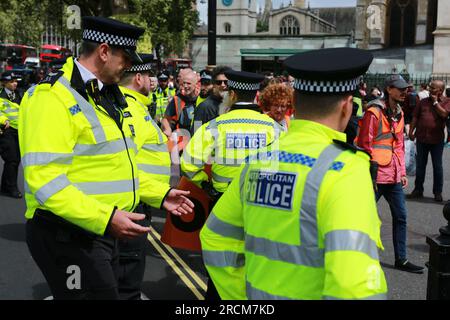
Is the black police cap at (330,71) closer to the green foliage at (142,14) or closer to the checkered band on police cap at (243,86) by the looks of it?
the checkered band on police cap at (243,86)

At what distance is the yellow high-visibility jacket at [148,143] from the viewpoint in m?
4.75

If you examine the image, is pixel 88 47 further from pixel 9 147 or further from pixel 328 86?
pixel 9 147

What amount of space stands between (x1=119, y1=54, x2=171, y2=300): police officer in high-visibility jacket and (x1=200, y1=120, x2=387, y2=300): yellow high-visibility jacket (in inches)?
53.8

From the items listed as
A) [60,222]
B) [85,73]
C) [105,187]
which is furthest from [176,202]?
[85,73]

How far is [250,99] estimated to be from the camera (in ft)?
16.2

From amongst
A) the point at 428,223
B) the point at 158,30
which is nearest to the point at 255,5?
the point at 158,30

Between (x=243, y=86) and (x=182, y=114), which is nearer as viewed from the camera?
(x=243, y=86)

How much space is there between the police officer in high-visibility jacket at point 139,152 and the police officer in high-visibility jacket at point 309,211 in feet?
4.60

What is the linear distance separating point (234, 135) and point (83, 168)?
188cm

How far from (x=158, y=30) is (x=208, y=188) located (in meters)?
36.0

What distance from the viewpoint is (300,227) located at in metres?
2.08

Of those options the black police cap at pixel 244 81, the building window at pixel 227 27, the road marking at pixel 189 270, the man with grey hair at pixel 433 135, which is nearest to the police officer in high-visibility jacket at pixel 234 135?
the black police cap at pixel 244 81

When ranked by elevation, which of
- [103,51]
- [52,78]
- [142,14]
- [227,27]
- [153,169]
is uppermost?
[227,27]
